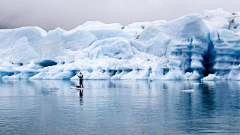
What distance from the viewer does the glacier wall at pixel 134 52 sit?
38366mm

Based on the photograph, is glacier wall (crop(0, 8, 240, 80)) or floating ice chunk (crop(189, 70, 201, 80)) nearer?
floating ice chunk (crop(189, 70, 201, 80))

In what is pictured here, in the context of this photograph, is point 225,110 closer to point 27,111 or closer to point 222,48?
point 27,111

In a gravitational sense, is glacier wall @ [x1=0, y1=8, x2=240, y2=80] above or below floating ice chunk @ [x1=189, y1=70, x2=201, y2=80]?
above

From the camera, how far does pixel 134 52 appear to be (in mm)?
43125

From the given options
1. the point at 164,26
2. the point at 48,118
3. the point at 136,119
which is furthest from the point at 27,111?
the point at 164,26

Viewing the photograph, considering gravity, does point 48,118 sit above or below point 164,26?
below

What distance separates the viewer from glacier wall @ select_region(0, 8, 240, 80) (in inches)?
1510

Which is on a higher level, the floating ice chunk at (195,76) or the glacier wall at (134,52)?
the glacier wall at (134,52)

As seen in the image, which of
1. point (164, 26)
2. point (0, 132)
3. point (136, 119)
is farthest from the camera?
point (164, 26)

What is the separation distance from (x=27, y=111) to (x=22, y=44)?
41.0 m

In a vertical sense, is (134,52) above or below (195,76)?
above

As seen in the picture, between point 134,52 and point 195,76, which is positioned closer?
point 195,76

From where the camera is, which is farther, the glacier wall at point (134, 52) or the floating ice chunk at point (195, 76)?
the glacier wall at point (134, 52)

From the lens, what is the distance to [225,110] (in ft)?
31.2
